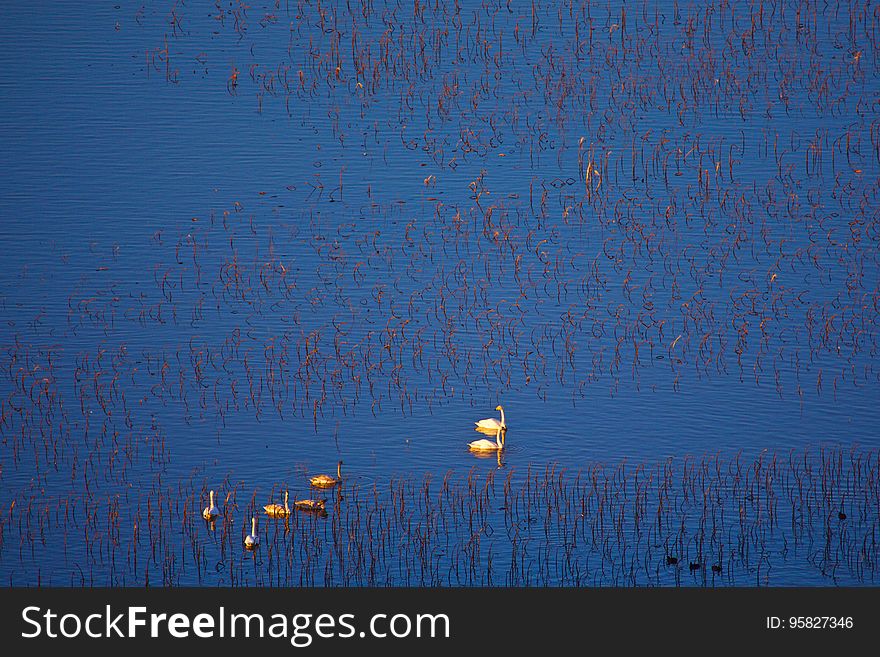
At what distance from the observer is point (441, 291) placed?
28.4 m

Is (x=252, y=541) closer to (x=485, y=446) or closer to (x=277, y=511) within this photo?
(x=277, y=511)

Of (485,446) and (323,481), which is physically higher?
(485,446)

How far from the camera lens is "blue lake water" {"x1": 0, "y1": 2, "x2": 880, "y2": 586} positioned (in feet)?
66.7

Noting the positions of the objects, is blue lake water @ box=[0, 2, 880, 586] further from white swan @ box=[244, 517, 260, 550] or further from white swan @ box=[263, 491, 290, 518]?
white swan @ box=[263, 491, 290, 518]

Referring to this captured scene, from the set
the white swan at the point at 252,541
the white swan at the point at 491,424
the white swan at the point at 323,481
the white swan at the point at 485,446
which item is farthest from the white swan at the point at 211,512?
the white swan at the point at 491,424

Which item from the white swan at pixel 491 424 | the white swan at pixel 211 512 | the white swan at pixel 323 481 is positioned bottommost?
the white swan at pixel 211 512

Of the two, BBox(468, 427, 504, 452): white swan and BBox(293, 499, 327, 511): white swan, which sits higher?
BBox(468, 427, 504, 452): white swan

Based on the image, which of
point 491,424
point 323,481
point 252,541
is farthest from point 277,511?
point 491,424

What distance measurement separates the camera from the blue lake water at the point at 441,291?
20328 mm

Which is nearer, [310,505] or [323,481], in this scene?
[310,505]

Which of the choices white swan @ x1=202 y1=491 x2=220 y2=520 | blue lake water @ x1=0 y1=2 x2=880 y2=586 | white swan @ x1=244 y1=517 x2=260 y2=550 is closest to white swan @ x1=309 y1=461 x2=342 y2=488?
blue lake water @ x1=0 y1=2 x2=880 y2=586

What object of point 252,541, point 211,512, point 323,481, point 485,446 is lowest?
point 252,541

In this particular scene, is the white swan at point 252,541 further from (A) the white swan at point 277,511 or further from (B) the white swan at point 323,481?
(B) the white swan at point 323,481

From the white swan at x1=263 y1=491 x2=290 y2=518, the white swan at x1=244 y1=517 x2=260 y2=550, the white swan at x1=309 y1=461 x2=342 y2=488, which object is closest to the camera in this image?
the white swan at x1=244 y1=517 x2=260 y2=550
